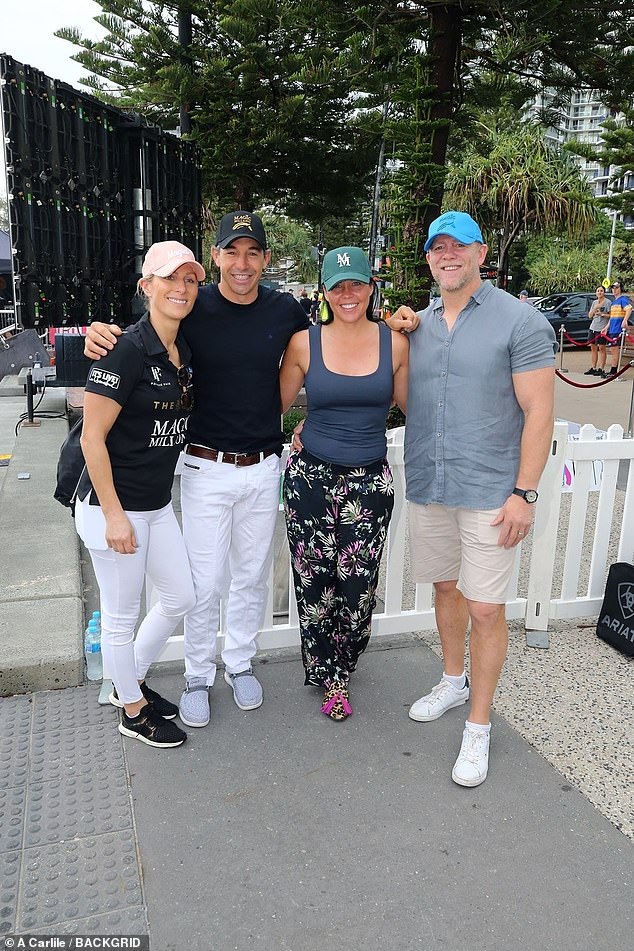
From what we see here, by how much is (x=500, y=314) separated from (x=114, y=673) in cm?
196

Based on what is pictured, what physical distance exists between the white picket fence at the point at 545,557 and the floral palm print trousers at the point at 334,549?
44cm

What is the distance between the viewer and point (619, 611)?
3.70 meters

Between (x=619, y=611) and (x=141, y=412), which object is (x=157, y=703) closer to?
(x=141, y=412)

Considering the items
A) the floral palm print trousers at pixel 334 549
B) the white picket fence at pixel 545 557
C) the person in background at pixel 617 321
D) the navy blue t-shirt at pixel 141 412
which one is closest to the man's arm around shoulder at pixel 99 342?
the navy blue t-shirt at pixel 141 412

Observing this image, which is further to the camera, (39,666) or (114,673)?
(39,666)

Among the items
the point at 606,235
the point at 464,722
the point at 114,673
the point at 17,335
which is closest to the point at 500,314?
the point at 464,722

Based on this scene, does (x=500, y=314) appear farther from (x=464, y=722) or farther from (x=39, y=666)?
(x=39, y=666)

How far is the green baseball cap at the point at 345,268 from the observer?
269cm

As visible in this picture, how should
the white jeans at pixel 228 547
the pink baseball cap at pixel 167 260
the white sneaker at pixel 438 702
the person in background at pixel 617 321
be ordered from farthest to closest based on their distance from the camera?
the person in background at pixel 617 321, the white sneaker at pixel 438 702, the white jeans at pixel 228 547, the pink baseball cap at pixel 167 260

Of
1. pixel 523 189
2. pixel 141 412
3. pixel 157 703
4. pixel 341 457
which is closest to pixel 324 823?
pixel 157 703

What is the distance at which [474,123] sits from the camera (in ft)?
37.3

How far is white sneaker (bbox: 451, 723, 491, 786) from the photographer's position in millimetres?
2639

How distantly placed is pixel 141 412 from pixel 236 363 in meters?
0.45

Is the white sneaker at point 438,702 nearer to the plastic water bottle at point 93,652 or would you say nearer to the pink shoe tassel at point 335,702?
the pink shoe tassel at point 335,702
